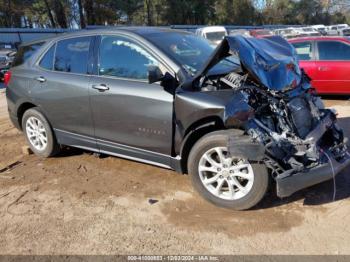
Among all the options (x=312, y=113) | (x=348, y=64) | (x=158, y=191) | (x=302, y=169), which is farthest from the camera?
(x=348, y=64)

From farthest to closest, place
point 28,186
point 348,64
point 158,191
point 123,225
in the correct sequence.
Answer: point 348,64 → point 28,186 → point 158,191 → point 123,225

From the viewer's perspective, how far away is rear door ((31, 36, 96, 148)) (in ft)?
15.8

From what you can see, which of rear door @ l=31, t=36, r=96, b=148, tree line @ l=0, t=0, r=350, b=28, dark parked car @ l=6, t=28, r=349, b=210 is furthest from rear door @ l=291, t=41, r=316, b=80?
tree line @ l=0, t=0, r=350, b=28

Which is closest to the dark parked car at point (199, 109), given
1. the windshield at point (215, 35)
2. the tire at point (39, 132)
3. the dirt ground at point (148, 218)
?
the tire at point (39, 132)

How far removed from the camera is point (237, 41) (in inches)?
148

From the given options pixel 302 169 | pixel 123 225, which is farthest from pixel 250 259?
pixel 123 225

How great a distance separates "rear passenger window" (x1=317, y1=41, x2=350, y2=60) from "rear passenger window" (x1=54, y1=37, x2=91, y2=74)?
5.82 m

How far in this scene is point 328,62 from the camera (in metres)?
8.52

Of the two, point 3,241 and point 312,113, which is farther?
point 312,113

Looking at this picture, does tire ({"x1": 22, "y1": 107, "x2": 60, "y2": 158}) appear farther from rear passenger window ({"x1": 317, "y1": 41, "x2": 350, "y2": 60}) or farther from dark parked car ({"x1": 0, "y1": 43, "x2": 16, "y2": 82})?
dark parked car ({"x1": 0, "y1": 43, "x2": 16, "y2": 82})

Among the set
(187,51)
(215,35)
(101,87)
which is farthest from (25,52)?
(215,35)

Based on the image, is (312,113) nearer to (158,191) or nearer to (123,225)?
(158,191)

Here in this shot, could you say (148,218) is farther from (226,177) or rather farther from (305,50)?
(305,50)

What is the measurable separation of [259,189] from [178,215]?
33.0 inches
